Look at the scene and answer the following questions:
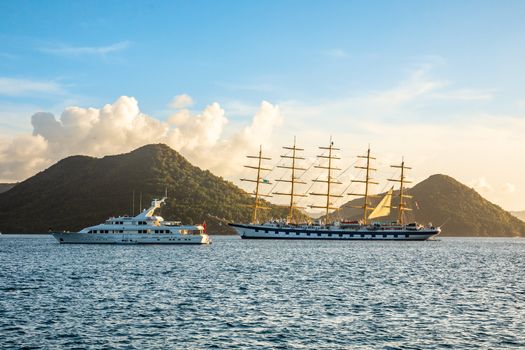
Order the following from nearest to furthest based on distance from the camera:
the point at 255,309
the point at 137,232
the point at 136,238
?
the point at 255,309
the point at 136,238
the point at 137,232

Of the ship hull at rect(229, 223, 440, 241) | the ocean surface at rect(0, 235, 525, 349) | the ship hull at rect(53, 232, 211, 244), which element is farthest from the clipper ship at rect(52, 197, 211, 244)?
the ship hull at rect(229, 223, 440, 241)

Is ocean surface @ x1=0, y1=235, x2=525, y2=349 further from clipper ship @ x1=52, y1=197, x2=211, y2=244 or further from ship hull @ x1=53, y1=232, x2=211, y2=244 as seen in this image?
clipper ship @ x1=52, y1=197, x2=211, y2=244

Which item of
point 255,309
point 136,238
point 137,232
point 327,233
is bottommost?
point 255,309

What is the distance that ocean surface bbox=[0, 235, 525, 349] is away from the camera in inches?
1302

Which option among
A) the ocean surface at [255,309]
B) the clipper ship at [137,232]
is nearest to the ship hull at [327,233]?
the clipper ship at [137,232]

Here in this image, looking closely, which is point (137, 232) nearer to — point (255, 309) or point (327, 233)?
point (327, 233)

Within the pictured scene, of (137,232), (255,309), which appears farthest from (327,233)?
(255,309)

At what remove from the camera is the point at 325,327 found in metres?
36.8

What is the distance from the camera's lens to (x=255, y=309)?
4331 cm

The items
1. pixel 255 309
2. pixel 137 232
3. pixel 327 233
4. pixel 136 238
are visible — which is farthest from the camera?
pixel 327 233

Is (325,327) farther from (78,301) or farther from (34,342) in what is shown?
(78,301)

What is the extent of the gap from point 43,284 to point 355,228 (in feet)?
485

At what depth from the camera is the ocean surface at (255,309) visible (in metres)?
33.1

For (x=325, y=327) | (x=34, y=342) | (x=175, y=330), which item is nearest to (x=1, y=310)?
(x=34, y=342)
